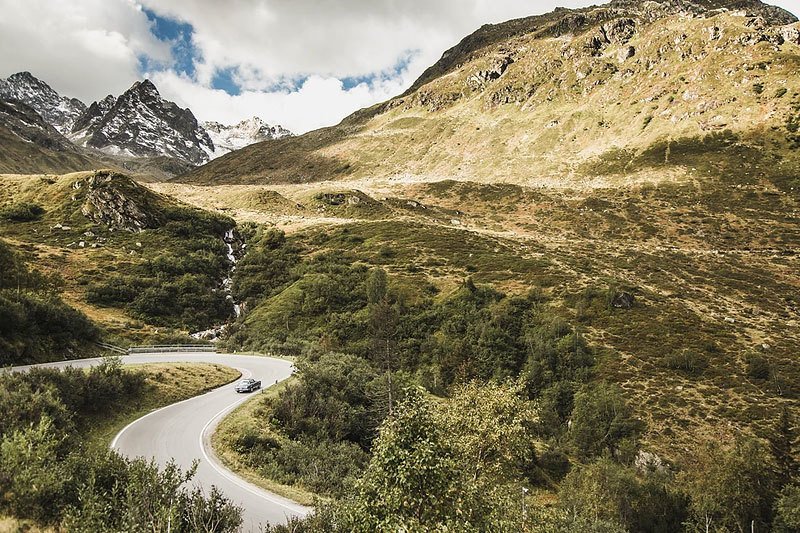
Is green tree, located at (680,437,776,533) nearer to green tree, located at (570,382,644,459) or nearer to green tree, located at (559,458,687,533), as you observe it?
green tree, located at (559,458,687,533)

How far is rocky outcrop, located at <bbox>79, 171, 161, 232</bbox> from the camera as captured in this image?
9131 cm

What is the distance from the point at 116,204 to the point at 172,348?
61797 millimetres

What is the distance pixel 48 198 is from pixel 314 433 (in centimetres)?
10417

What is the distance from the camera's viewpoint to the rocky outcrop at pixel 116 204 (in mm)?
91312

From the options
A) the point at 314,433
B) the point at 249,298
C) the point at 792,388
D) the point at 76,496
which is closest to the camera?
the point at 76,496

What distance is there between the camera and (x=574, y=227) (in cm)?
11331

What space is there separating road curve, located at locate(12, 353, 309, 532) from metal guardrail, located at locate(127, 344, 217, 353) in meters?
10.6

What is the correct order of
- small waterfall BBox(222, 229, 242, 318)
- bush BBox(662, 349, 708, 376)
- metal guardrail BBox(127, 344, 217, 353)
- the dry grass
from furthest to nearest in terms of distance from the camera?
small waterfall BBox(222, 229, 242, 318) → bush BBox(662, 349, 708, 376) → metal guardrail BBox(127, 344, 217, 353) → the dry grass

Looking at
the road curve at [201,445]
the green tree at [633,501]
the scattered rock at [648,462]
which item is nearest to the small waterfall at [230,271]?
the road curve at [201,445]

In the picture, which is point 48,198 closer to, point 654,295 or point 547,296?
point 547,296

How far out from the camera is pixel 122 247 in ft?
274

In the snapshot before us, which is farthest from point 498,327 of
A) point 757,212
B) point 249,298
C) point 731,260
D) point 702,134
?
point 702,134

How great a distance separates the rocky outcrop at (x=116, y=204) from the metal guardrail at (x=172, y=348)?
5191 centimetres

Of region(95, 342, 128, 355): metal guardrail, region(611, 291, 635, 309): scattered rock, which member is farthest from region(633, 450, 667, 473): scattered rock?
region(95, 342, 128, 355): metal guardrail
